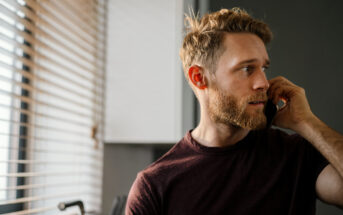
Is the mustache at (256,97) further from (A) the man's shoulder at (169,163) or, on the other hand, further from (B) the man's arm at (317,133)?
(A) the man's shoulder at (169,163)

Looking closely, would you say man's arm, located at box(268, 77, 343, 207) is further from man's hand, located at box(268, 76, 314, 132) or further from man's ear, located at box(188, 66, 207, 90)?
man's ear, located at box(188, 66, 207, 90)

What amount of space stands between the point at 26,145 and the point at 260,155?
0.97m

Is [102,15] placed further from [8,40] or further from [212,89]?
[212,89]

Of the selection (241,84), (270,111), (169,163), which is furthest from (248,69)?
(169,163)

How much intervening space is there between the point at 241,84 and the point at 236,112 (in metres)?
0.09

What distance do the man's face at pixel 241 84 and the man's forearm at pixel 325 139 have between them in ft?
0.41

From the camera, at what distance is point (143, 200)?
1.06 m

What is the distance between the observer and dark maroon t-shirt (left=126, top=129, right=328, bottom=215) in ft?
3.26

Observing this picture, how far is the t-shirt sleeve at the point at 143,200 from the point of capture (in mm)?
1052

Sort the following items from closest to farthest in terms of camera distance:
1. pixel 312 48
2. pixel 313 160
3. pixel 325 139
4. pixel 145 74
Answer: pixel 325 139
pixel 313 160
pixel 312 48
pixel 145 74

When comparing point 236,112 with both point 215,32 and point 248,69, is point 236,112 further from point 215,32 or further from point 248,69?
point 215,32

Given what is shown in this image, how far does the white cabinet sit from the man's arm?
50cm

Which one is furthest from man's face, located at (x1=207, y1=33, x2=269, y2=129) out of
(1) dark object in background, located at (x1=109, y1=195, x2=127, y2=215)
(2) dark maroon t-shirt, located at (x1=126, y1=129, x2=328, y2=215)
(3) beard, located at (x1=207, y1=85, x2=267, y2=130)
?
(1) dark object in background, located at (x1=109, y1=195, x2=127, y2=215)

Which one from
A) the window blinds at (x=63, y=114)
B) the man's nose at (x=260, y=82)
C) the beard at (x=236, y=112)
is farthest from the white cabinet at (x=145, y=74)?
the man's nose at (x=260, y=82)
